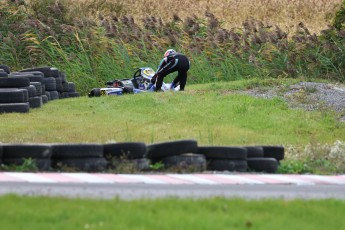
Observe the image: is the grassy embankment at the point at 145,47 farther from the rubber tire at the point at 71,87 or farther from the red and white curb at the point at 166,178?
the red and white curb at the point at 166,178

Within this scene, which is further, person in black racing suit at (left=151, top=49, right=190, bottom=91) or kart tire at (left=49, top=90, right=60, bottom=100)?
person in black racing suit at (left=151, top=49, right=190, bottom=91)

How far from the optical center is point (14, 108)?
21484 millimetres

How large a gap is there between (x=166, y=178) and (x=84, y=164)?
1.19 metres

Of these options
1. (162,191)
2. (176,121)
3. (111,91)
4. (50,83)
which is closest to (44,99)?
(50,83)

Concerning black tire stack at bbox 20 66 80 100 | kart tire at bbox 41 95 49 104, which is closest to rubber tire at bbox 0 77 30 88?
kart tire at bbox 41 95 49 104

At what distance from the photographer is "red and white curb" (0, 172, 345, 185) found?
11.8 m

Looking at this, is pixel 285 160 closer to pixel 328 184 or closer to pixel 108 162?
pixel 328 184

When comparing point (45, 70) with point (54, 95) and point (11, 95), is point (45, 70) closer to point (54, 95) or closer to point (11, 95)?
point (54, 95)

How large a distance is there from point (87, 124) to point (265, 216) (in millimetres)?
10697

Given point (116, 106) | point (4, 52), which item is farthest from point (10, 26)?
point (116, 106)

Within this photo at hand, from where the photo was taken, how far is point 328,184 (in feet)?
41.7

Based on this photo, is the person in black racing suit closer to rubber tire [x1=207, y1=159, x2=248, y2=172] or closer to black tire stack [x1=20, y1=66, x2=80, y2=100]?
black tire stack [x1=20, y1=66, x2=80, y2=100]

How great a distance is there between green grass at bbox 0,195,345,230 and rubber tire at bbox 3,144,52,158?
274 centimetres

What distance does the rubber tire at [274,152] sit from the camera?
13984 mm
